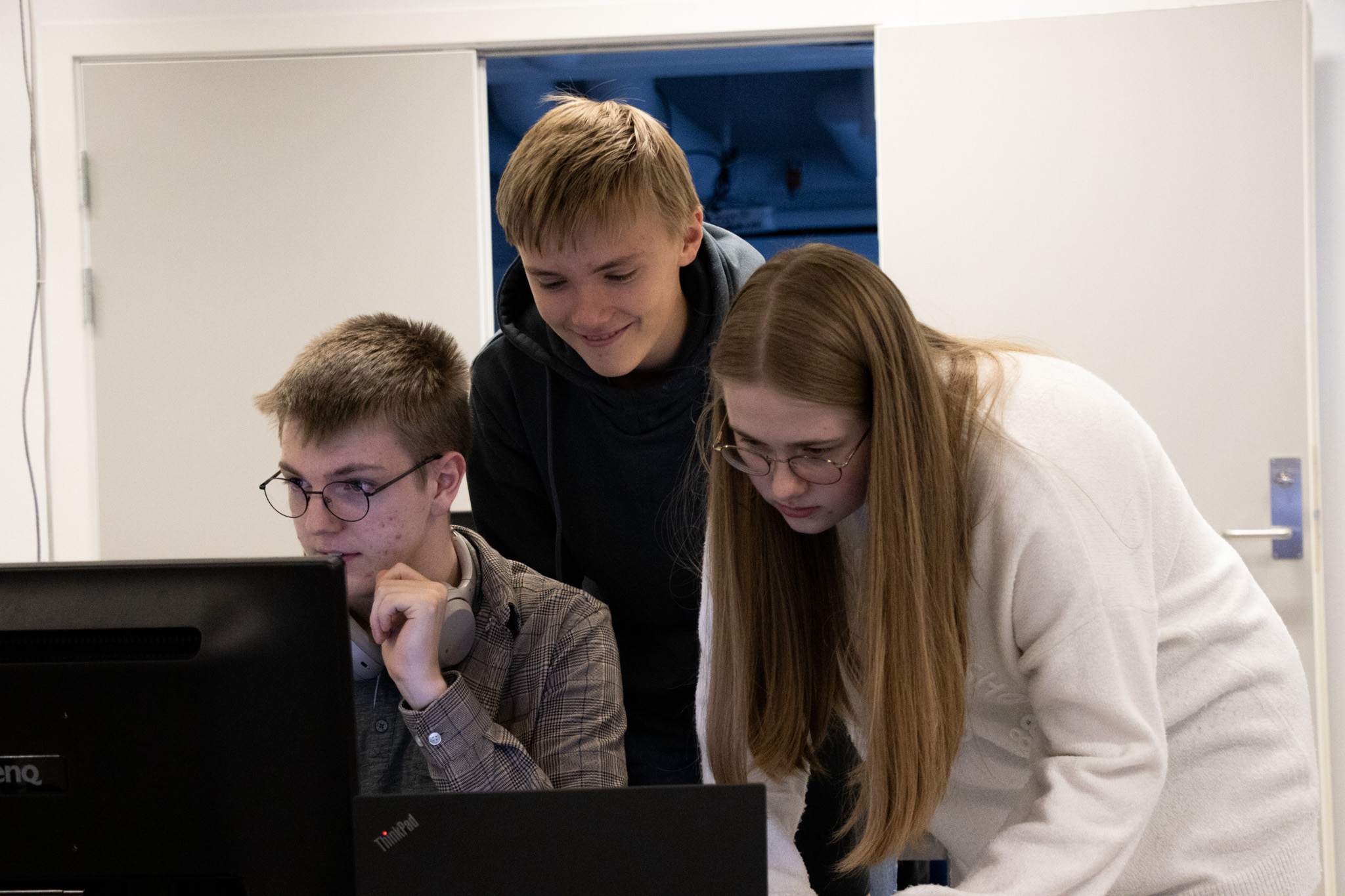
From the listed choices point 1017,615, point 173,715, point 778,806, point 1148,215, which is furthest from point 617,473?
point 1148,215

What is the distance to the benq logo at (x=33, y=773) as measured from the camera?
2.12ft

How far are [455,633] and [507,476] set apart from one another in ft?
1.23

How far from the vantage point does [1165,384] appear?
2.40m

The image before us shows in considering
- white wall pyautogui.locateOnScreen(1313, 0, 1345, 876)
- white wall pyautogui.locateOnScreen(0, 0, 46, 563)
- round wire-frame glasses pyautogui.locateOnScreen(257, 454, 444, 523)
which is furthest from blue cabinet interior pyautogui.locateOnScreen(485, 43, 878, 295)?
round wire-frame glasses pyautogui.locateOnScreen(257, 454, 444, 523)

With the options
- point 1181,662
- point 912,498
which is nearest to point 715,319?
point 912,498

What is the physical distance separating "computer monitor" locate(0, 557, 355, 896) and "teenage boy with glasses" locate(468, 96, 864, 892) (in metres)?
0.75

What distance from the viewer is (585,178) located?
129 cm

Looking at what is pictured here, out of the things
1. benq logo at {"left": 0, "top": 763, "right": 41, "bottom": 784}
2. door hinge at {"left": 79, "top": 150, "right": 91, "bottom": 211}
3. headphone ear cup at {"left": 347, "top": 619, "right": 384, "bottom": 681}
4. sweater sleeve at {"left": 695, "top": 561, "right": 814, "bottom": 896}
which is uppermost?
door hinge at {"left": 79, "top": 150, "right": 91, "bottom": 211}

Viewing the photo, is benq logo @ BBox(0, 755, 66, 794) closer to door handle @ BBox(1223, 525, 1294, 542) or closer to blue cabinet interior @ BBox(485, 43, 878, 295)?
door handle @ BBox(1223, 525, 1294, 542)

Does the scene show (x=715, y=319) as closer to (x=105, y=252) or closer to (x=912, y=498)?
(x=912, y=498)

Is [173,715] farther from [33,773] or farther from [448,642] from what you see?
[448,642]

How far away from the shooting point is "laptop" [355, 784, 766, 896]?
1.99 ft

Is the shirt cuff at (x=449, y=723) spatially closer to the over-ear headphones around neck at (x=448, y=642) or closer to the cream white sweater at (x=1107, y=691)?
the over-ear headphones around neck at (x=448, y=642)

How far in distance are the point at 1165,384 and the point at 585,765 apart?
67.7 inches
